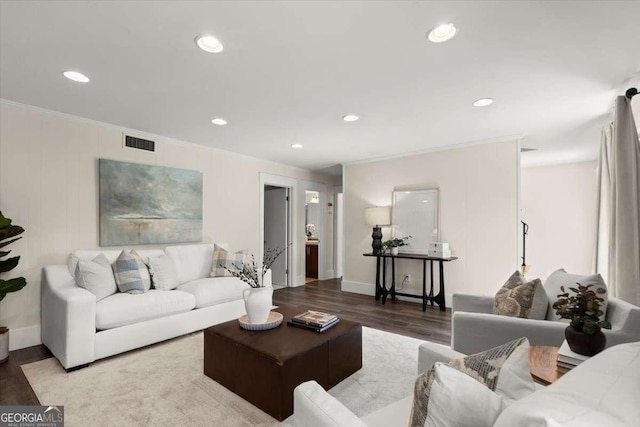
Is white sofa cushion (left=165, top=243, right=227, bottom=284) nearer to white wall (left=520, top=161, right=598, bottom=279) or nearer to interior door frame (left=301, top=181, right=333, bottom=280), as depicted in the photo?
interior door frame (left=301, top=181, right=333, bottom=280)

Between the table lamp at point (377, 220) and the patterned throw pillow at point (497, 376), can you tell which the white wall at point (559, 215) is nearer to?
the table lamp at point (377, 220)

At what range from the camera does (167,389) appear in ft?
7.34

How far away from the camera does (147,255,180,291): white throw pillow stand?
345cm

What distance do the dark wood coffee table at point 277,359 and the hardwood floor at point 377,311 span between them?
1294 millimetres

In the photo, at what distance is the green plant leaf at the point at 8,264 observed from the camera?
2752 millimetres

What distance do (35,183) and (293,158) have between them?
11.1 feet

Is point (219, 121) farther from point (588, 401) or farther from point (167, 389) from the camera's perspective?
point (588, 401)

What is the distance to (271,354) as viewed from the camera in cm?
194

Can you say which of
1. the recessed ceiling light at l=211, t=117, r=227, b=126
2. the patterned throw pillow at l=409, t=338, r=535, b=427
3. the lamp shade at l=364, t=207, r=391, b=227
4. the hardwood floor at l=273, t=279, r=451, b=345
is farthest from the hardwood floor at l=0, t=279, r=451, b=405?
the recessed ceiling light at l=211, t=117, r=227, b=126

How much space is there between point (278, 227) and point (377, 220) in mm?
2150

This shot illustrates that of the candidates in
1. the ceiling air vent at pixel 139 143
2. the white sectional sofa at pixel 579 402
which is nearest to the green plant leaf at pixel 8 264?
the ceiling air vent at pixel 139 143

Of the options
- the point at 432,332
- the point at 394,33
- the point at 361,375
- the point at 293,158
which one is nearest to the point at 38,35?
the point at 394,33

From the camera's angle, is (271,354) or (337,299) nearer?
(271,354)

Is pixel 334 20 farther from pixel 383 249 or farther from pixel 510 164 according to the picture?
pixel 383 249
